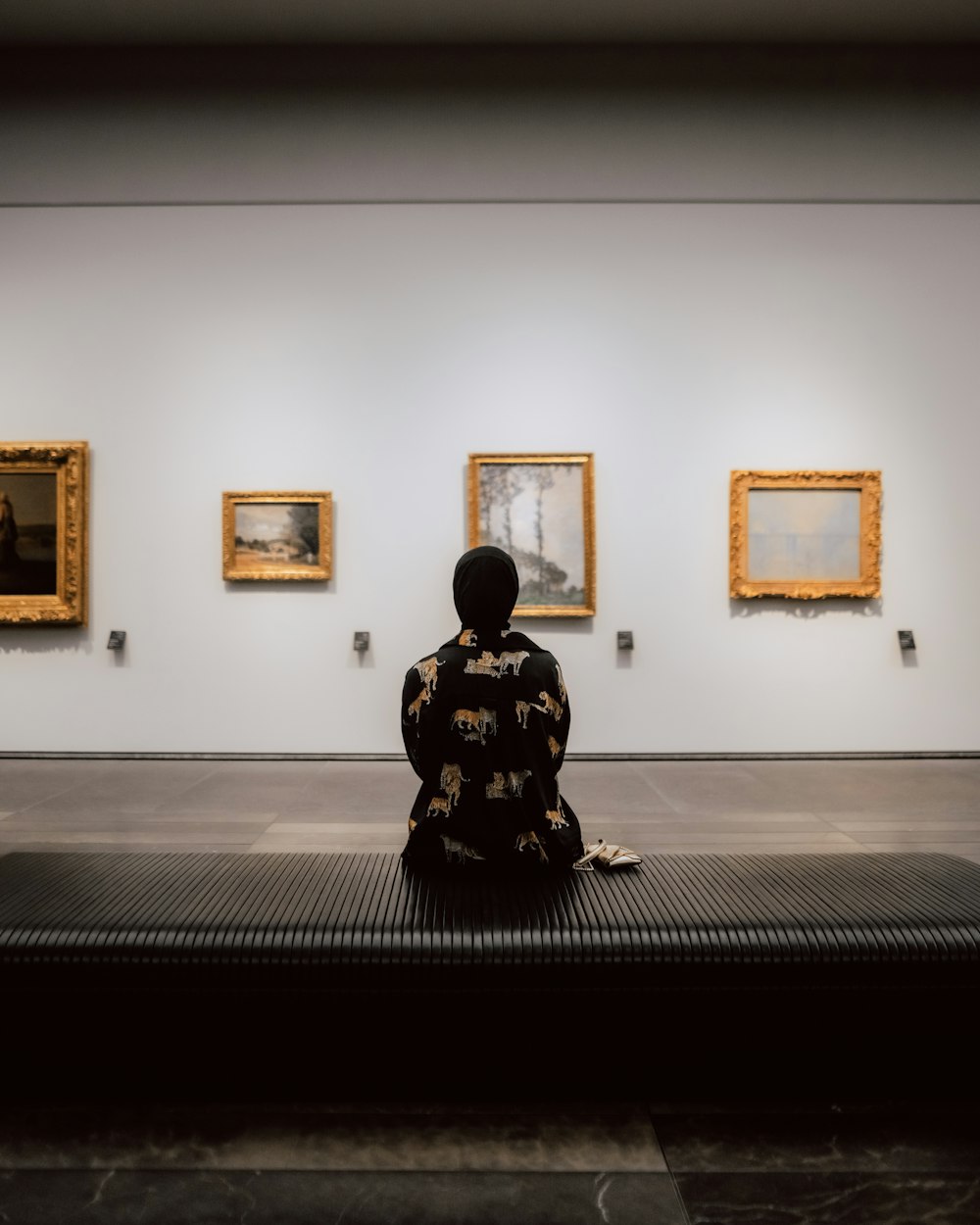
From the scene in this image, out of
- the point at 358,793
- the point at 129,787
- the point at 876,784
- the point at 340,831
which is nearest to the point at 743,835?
the point at 876,784

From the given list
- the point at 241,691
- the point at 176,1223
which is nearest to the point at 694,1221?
the point at 176,1223

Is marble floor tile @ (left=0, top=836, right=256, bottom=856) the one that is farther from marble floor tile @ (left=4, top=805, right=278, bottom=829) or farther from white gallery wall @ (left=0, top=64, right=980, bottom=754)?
white gallery wall @ (left=0, top=64, right=980, bottom=754)

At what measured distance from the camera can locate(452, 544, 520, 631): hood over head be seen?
322cm

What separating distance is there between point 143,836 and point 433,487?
192 inches

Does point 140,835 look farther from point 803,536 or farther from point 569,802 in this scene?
point 803,536

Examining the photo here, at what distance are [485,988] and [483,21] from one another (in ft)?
32.5

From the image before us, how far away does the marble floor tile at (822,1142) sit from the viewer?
2.41 m

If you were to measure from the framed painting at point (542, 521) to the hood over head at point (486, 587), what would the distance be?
5.59 metres

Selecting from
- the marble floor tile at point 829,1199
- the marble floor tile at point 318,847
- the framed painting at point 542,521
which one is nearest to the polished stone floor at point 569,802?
the marble floor tile at point 318,847

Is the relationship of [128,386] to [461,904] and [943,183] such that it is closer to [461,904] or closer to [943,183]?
[461,904]

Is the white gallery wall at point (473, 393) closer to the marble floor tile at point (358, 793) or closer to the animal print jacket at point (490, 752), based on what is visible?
the marble floor tile at point (358, 793)

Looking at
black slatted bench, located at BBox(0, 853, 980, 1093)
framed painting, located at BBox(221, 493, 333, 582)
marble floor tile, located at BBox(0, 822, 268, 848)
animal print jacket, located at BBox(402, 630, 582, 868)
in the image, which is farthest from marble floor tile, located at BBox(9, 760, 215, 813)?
animal print jacket, located at BBox(402, 630, 582, 868)

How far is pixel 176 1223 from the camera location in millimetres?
2186

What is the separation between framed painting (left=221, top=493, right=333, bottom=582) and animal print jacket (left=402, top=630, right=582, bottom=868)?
583 cm
